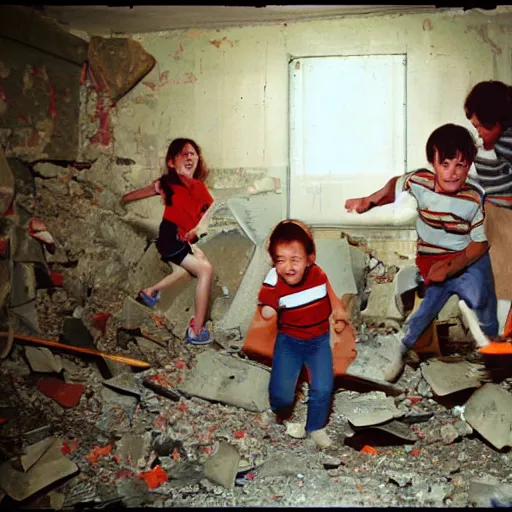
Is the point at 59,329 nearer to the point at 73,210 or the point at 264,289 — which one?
the point at 73,210

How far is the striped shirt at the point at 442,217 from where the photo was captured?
3145 mm

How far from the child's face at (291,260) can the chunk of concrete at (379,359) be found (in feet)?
1.90

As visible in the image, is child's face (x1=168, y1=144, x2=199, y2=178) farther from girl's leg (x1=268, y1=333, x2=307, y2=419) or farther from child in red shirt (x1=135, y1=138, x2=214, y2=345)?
girl's leg (x1=268, y1=333, x2=307, y2=419)

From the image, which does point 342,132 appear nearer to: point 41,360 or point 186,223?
point 186,223

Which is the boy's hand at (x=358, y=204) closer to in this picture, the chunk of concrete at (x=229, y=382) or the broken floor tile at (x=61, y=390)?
the chunk of concrete at (x=229, y=382)

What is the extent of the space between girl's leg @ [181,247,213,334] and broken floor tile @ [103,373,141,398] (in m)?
0.50

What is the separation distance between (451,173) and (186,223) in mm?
1655

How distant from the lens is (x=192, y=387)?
3232 millimetres

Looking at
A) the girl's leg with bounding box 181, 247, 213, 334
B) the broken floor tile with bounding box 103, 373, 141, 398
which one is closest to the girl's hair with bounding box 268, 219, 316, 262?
the girl's leg with bounding box 181, 247, 213, 334

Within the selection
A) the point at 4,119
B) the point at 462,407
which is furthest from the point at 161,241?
the point at 462,407

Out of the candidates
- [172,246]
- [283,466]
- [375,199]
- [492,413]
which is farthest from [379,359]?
[172,246]

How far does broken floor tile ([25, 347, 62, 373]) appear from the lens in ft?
10.7

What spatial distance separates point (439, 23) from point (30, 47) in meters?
2.51

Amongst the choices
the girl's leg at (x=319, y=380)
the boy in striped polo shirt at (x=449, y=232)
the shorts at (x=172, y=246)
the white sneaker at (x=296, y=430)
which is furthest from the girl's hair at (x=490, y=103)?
the white sneaker at (x=296, y=430)
